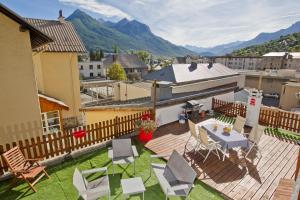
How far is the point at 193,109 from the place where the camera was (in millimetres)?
10961

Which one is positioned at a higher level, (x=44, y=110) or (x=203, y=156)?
(x=44, y=110)

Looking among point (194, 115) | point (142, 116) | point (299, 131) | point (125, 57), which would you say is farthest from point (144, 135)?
point (125, 57)

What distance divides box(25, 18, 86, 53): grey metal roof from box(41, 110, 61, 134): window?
537 centimetres

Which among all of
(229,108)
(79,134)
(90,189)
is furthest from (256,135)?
(79,134)

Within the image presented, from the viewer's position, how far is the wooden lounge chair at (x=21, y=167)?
5094 millimetres

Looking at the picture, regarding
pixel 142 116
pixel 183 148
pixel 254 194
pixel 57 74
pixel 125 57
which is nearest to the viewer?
pixel 254 194

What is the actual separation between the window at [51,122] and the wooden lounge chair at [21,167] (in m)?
6.66

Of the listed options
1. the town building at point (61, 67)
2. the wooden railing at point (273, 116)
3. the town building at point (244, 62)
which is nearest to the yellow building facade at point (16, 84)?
the town building at point (61, 67)

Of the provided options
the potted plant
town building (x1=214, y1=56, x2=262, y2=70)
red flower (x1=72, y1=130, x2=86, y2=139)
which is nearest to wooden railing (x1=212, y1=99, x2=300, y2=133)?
the potted plant

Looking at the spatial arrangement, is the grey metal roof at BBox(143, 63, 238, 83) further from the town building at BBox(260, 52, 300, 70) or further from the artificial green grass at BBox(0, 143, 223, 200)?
the town building at BBox(260, 52, 300, 70)

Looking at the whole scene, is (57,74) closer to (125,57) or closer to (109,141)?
(109,141)

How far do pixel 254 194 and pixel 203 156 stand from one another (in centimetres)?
219

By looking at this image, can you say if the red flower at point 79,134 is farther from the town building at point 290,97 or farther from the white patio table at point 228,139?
the town building at point 290,97

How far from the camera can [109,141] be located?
8.09 m
